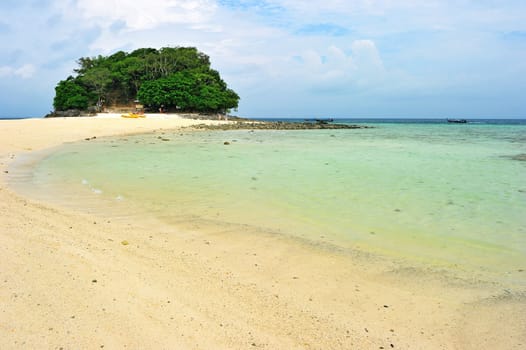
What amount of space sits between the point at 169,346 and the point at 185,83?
5807cm

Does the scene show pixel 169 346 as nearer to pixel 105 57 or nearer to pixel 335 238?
pixel 335 238

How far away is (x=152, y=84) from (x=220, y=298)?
58287mm

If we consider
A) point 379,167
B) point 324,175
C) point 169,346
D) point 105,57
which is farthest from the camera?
point 105,57

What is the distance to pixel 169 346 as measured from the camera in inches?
106

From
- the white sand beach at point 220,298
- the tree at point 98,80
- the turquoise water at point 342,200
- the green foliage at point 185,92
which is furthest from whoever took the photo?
the tree at point 98,80

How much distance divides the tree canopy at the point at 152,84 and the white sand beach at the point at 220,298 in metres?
54.9

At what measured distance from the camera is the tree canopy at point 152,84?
5771 centimetres

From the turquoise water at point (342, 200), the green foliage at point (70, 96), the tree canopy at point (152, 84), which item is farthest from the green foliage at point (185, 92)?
the turquoise water at point (342, 200)

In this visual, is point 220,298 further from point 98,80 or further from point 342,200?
point 98,80

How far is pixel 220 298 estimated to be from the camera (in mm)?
3514

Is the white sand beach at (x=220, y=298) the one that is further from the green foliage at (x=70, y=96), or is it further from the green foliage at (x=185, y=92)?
the green foliage at (x=70, y=96)

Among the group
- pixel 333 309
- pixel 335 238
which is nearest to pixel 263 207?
pixel 335 238

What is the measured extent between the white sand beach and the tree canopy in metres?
54.9

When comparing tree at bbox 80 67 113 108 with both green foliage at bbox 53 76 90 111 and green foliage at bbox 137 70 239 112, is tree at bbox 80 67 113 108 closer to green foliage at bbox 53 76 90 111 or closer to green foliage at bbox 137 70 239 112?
green foliage at bbox 53 76 90 111
